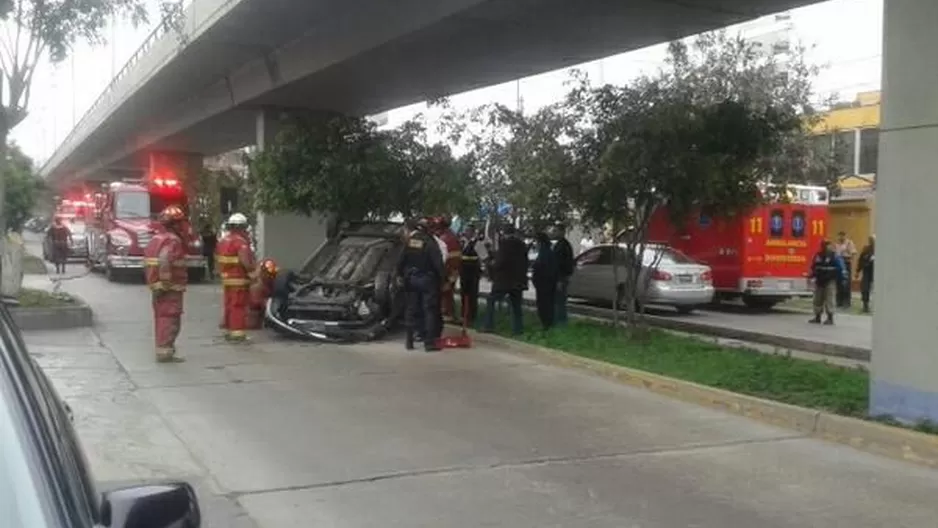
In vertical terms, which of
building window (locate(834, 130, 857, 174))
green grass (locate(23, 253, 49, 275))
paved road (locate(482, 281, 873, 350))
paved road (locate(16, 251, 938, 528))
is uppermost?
building window (locate(834, 130, 857, 174))

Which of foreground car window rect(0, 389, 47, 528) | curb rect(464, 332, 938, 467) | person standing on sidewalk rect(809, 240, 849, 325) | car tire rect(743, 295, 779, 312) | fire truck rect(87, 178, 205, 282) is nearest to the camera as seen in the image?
foreground car window rect(0, 389, 47, 528)

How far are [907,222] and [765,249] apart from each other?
1414cm

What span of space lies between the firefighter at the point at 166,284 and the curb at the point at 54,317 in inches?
148

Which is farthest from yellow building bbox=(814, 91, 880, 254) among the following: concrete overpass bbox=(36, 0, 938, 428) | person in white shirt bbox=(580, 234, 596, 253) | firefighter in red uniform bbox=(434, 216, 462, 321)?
firefighter in red uniform bbox=(434, 216, 462, 321)

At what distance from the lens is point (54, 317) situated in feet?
49.5

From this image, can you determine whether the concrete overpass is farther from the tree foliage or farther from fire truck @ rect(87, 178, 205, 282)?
fire truck @ rect(87, 178, 205, 282)

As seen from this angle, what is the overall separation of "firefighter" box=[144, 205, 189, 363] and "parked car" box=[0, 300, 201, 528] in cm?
956

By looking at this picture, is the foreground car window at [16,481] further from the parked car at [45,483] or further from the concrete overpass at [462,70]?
the concrete overpass at [462,70]

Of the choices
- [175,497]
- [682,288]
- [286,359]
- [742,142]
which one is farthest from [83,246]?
[175,497]

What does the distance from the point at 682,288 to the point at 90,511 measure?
60.0 feet

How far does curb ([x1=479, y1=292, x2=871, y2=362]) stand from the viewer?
1406 cm

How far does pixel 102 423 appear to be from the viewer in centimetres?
854

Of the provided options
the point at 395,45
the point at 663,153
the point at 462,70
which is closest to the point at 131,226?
the point at 462,70

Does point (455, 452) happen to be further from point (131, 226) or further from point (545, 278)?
point (131, 226)
